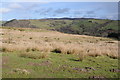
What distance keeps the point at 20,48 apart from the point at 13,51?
977mm

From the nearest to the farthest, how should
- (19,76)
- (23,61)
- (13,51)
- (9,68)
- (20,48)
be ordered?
1. (19,76)
2. (9,68)
3. (23,61)
4. (13,51)
5. (20,48)

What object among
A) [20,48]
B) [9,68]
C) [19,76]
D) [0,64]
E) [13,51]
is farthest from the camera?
[20,48]

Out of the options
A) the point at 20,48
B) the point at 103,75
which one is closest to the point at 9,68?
the point at 103,75

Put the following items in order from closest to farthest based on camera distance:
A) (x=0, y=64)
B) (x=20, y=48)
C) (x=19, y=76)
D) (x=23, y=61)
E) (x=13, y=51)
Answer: (x=19, y=76) → (x=0, y=64) → (x=23, y=61) → (x=13, y=51) → (x=20, y=48)

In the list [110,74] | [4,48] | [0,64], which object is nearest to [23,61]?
[0,64]

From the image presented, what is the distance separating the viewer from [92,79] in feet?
27.4

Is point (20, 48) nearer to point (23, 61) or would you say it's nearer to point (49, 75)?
point (23, 61)

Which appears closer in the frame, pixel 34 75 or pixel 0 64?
pixel 34 75

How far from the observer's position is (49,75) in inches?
335

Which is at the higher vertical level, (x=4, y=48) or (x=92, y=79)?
(x=4, y=48)

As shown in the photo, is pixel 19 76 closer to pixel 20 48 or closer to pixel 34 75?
pixel 34 75

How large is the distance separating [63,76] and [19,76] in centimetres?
192

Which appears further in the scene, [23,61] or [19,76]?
[23,61]

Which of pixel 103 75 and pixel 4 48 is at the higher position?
pixel 4 48
